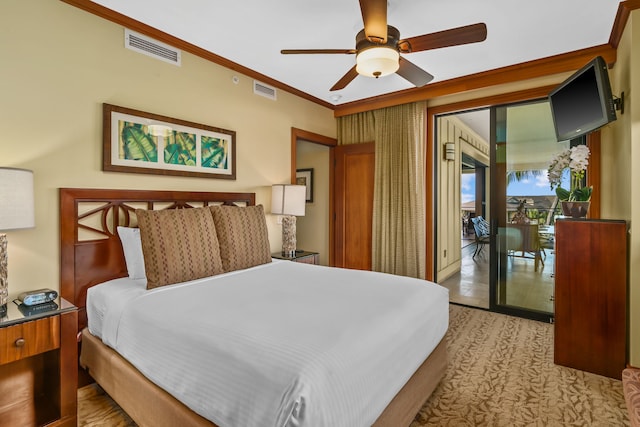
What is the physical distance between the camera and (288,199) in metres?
3.66

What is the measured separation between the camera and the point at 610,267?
7.84ft

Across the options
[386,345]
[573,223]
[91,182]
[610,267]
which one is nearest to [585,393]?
[610,267]

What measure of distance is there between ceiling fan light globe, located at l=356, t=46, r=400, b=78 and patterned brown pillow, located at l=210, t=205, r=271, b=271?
1.58 m

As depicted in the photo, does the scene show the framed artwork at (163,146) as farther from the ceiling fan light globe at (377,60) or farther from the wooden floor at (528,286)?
A: the wooden floor at (528,286)

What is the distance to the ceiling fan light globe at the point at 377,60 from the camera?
2.20 metres

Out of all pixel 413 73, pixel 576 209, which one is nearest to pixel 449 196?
pixel 576 209

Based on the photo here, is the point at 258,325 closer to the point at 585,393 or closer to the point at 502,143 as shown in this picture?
the point at 585,393

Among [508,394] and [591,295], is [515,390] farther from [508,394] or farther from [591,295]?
[591,295]

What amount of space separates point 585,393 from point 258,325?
2.36 m

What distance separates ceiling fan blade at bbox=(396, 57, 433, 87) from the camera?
101 inches

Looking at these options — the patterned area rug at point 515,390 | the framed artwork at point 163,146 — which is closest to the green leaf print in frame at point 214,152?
the framed artwork at point 163,146

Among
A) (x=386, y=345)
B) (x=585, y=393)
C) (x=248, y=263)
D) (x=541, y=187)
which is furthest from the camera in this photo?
(x=541, y=187)

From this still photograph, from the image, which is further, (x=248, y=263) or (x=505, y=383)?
(x=248, y=263)

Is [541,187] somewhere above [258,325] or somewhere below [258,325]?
above
